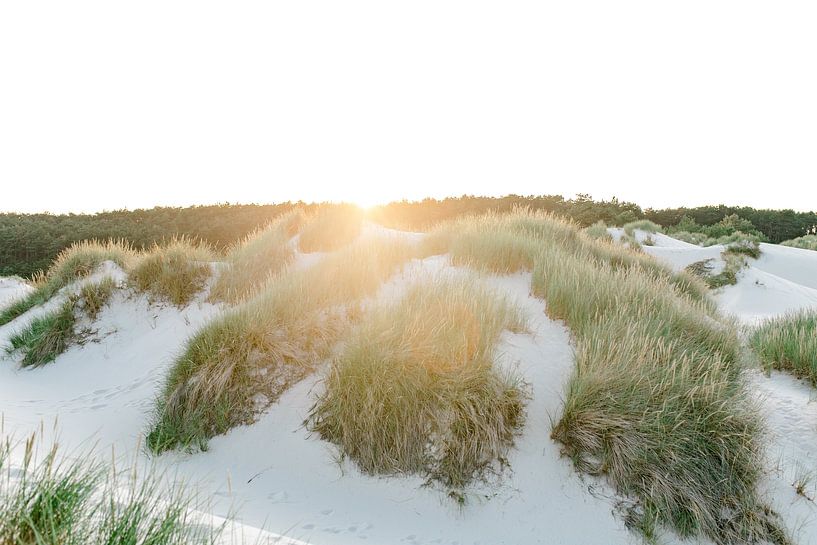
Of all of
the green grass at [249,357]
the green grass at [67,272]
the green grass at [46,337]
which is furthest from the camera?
the green grass at [67,272]

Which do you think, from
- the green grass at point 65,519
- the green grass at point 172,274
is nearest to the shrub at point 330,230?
the green grass at point 172,274

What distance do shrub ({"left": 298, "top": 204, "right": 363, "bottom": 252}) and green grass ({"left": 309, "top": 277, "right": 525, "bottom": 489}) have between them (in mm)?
4703

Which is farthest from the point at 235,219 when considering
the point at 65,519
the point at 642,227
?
the point at 65,519

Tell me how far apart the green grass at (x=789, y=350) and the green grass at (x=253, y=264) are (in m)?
7.34

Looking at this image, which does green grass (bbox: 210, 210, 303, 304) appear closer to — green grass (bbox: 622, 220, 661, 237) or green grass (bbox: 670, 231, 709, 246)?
green grass (bbox: 622, 220, 661, 237)

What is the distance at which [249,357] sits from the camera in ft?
17.1

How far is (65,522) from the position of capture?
1.63 m

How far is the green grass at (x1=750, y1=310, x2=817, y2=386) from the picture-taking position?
5.83 meters

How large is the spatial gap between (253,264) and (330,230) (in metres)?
1.73

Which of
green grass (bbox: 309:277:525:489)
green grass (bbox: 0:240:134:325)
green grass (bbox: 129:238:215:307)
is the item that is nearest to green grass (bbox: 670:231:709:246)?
green grass (bbox: 309:277:525:489)

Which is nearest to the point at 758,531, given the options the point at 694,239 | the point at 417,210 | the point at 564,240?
the point at 564,240

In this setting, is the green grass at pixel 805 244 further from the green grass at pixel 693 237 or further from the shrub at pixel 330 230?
the shrub at pixel 330 230

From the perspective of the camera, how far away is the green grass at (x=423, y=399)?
4035 mm

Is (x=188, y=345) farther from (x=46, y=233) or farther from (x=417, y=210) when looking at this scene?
(x=46, y=233)
